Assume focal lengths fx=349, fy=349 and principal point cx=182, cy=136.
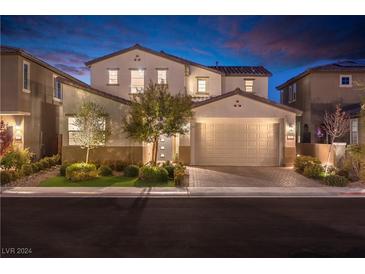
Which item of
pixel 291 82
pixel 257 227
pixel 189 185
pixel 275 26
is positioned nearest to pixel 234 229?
pixel 257 227

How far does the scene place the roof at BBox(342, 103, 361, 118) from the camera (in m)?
22.6

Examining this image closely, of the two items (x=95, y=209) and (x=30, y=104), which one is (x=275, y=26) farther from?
(x=95, y=209)

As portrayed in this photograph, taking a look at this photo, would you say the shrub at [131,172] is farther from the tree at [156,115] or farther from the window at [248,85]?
the window at [248,85]

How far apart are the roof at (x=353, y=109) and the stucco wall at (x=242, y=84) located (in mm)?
6022

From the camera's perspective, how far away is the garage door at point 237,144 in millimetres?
21344

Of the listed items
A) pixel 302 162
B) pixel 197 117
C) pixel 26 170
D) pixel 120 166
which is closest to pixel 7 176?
pixel 26 170

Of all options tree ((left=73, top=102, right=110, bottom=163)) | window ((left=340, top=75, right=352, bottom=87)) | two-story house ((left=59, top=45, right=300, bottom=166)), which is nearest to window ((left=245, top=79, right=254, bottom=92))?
two-story house ((left=59, top=45, right=300, bottom=166))

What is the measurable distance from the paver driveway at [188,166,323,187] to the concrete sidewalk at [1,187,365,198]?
1072 millimetres

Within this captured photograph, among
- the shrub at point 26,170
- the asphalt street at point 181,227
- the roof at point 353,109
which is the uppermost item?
the roof at point 353,109

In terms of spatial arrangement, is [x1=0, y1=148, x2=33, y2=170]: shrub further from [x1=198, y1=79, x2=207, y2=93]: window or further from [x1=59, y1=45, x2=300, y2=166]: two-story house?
[x1=198, y1=79, x2=207, y2=93]: window

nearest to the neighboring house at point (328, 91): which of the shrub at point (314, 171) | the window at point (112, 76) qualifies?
the shrub at point (314, 171)

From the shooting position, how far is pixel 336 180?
1491cm

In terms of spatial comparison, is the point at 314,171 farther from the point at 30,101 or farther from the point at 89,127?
the point at 30,101

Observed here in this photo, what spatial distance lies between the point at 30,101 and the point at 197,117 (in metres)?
9.86
